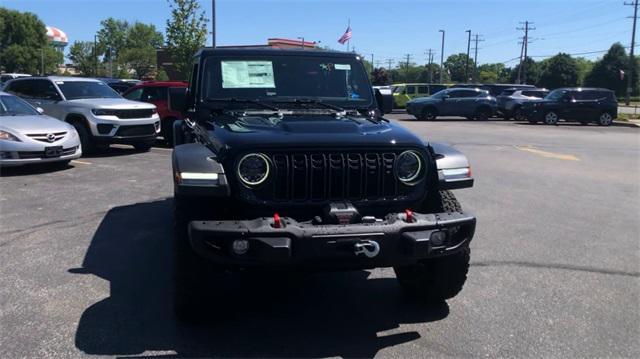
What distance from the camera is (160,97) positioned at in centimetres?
1511

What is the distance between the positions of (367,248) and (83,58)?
298ft

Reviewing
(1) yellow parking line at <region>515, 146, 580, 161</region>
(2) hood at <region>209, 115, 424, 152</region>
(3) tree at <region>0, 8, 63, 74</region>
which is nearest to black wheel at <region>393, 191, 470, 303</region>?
(2) hood at <region>209, 115, 424, 152</region>

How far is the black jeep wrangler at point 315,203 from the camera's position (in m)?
3.36

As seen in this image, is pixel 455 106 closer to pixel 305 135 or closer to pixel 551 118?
pixel 551 118

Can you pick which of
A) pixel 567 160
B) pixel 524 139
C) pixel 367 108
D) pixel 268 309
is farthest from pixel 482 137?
pixel 268 309

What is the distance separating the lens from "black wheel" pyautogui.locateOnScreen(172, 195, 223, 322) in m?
3.64

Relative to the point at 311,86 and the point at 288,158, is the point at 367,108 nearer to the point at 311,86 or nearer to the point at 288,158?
the point at 311,86

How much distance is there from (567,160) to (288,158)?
11272 millimetres

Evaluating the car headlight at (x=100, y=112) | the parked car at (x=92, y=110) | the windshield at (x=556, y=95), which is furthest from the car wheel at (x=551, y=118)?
the car headlight at (x=100, y=112)

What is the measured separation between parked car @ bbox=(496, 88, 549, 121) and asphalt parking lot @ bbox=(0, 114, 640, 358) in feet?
67.4

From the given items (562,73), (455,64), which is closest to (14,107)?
(562,73)

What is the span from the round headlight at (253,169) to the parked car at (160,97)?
37.3 ft

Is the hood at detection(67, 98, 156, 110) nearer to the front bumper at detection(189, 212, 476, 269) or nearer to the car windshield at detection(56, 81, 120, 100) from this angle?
the car windshield at detection(56, 81, 120, 100)

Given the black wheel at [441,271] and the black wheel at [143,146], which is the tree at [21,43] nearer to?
the black wheel at [143,146]
